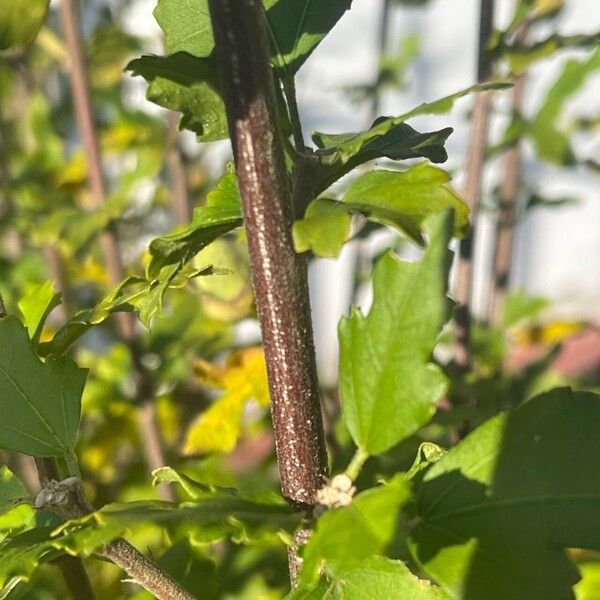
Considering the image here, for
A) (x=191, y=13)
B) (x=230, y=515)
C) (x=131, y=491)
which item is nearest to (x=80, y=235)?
(x=131, y=491)

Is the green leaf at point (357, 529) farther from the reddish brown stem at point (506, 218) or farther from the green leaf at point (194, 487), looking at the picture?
the reddish brown stem at point (506, 218)

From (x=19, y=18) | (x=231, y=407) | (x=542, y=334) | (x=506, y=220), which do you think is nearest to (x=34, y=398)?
(x=19, y=18)

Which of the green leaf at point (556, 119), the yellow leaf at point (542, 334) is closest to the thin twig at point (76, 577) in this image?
the green leaf at point (556, 119)

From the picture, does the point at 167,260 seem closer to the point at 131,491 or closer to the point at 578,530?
the point at 578,530

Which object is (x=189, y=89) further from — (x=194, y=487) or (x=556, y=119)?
(x=556, y=119)

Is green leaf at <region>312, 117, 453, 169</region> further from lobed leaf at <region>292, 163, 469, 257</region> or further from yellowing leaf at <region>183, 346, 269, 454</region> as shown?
yellowing leaf at <region>183, 346, 269, 454</region>

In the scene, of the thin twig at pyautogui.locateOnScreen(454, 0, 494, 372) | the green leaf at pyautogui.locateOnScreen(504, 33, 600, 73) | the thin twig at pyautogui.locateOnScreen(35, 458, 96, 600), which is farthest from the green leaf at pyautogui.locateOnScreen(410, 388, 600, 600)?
the thin twig at pyautogui.locateOnScreen(454, 0, 494, 372)
